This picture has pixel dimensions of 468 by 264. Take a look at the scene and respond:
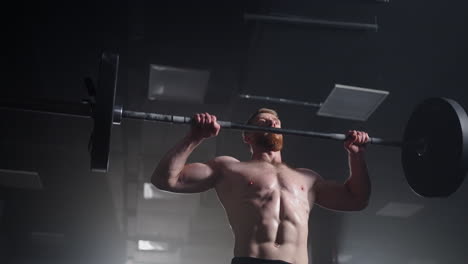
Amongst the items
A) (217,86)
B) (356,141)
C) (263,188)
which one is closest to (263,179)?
(263,188)

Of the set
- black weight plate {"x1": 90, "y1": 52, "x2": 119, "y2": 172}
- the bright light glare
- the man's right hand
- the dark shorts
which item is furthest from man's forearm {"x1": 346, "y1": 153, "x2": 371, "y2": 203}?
the bright light glare

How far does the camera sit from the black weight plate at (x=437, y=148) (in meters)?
2.48

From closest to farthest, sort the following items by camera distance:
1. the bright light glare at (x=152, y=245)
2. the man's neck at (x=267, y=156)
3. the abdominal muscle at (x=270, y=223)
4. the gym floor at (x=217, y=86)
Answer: the abdominal muscle at (x=270, y=223), the man's neck at (x=267, y=156), the gym floor at (x=217, y=86), the bright light glare at (x=152, y=245)

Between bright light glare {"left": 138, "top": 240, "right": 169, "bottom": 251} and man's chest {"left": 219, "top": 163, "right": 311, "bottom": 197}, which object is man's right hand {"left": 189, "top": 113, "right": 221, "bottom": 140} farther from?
bright light glare {"left": 138, "top": 240, "right": 169, "bottom": 251}

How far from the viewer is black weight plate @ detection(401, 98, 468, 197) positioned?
2.48m

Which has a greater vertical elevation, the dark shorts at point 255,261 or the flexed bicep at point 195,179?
the flexed bicep at point 195,179

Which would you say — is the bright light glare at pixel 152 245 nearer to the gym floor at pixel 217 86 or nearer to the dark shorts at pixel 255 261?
the gym floor at pixel 217 86

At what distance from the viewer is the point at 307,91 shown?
4.28 m

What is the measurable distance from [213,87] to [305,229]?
6.77 ft

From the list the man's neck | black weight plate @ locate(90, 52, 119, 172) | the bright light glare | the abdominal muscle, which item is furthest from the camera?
the bright light glare

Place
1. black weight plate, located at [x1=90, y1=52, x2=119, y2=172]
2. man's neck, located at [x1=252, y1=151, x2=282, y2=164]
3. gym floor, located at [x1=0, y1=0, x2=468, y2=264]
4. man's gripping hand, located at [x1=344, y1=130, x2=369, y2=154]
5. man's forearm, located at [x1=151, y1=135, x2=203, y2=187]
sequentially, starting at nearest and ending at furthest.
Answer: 1. black weight plate, located at [x1=90, y1=52, x2=119, y2=172]
2. man's forearm, located at [x1=151, y1=135, x2=203, y2=187]
3. man's gripping hand, located at [x1=344, y1=130, x2=369, y2=154]
4. man's neck, located at [x1=252, y1=151, x2=282, y2=164]
5. gym floor, located at [x1=0, y1=0, x2=468, y2=264]

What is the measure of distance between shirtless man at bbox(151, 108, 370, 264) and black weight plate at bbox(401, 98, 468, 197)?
31 cm

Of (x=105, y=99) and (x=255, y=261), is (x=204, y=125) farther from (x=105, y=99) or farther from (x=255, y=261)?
(x=255, y=261)

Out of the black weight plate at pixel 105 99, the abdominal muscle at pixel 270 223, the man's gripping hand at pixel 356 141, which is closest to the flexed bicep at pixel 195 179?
the abdominal muscle at pixel 270 223
